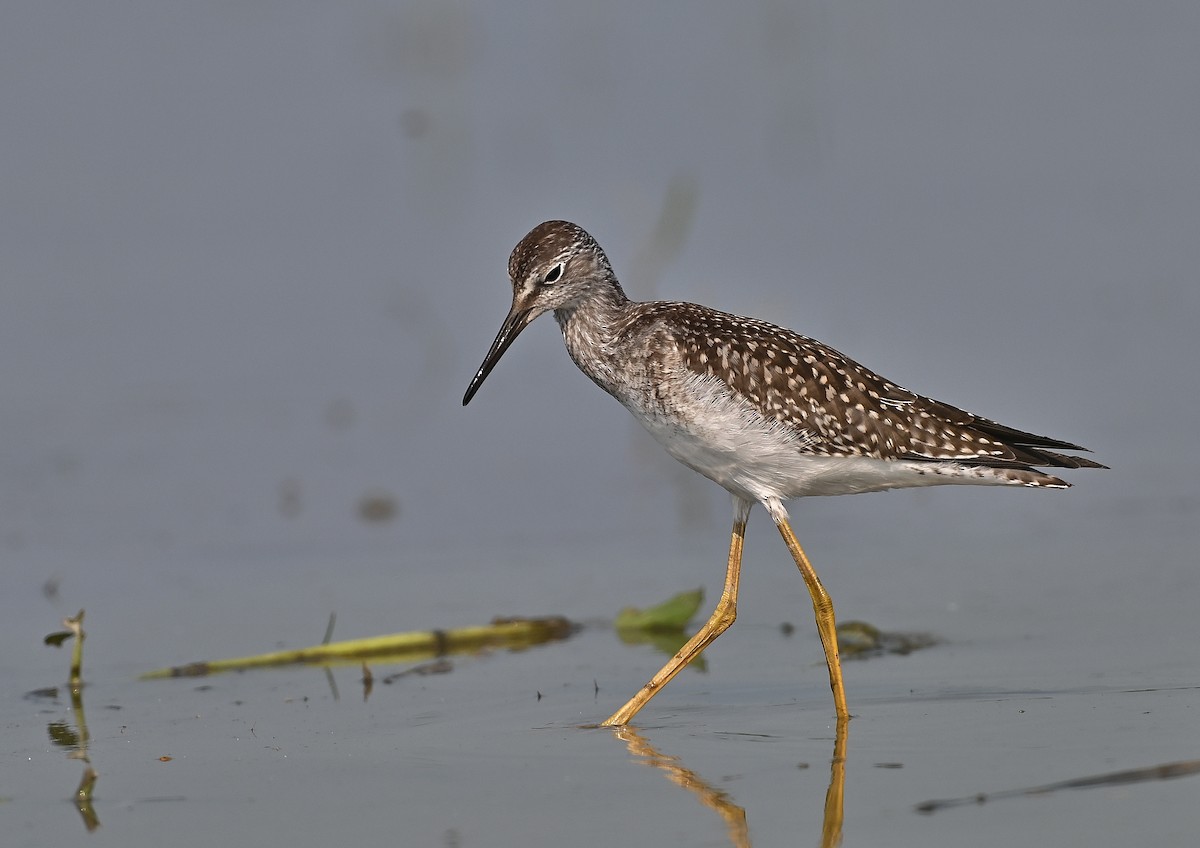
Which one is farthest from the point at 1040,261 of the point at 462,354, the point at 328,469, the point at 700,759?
the point at 700,759

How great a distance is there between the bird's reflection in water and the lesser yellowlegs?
0.75 m

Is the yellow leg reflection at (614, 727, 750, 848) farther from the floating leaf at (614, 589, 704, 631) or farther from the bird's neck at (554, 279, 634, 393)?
the bird's neck at (554, 279, 634, 393)

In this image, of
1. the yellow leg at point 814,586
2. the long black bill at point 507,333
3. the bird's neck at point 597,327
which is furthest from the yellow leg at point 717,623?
the long black bill at point 507,333

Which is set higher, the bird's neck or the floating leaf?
the bird's neck

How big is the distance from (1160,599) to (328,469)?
245 inches

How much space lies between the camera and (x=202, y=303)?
1512cm

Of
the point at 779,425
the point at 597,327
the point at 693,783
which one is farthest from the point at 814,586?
the point at 693,783

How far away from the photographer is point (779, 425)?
891 centimetres

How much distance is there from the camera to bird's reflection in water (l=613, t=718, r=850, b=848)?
6.35 m

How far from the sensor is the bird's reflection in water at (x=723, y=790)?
20.8 feet

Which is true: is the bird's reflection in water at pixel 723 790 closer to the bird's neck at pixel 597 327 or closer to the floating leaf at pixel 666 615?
the floating leaf at pixel 666 615

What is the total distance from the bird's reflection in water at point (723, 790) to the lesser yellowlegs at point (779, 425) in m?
0.75

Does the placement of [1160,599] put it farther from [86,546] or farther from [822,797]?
[86,546]

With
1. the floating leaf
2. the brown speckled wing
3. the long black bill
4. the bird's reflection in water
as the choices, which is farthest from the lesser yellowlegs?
the bird's reflection in water
